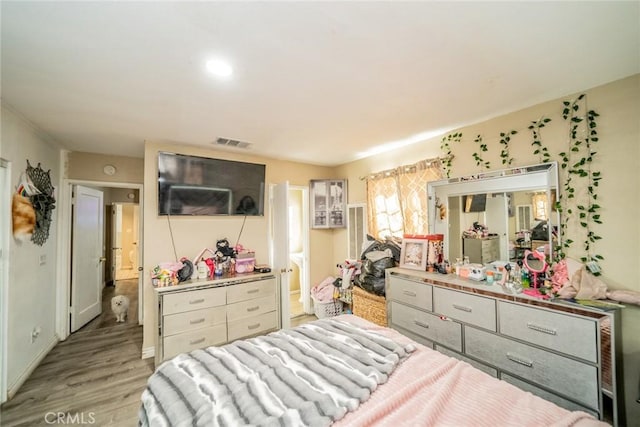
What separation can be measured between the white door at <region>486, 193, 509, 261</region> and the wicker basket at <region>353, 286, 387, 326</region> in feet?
4.21

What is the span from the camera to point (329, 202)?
4.17 meters

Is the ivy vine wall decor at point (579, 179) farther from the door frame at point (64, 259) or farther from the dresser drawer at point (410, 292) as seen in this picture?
the door frame at point (64, 259)

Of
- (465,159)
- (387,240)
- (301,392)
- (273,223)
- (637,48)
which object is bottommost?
(301,392)

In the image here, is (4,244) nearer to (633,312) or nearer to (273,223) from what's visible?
(273,223)

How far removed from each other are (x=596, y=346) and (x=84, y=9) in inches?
125

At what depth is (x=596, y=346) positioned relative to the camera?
1.45 m

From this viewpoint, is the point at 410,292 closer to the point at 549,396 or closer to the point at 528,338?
the point at 528,338

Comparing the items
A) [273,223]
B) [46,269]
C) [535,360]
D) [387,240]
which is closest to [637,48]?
[535,360]

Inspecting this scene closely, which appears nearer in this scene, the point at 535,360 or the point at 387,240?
the point at 535,360

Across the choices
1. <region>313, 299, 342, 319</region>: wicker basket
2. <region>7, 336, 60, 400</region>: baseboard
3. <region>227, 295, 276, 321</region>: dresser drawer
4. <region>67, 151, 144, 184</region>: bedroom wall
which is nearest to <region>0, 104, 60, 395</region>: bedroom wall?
<region>7, 336, 60, 400</region>: baseboard

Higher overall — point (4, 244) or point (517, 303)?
point (4, 244)

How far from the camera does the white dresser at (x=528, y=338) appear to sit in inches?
56.9

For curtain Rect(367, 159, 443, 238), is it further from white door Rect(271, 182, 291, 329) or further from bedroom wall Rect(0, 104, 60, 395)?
bedroom wall Rect(0, 104, 60, 395)

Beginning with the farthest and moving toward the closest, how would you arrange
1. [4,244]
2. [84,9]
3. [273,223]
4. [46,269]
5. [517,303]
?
[273,223] < [46,269] < [4,244] < [517,303] < [84,9]
